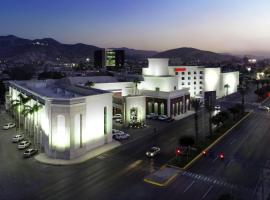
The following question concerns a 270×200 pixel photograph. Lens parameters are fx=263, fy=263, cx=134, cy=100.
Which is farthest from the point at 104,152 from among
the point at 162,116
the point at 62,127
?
the point at 162,116

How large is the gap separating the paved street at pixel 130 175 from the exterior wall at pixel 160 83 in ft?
121

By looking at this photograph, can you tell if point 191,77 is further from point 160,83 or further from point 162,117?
point 162,117

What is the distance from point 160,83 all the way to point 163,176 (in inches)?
2129

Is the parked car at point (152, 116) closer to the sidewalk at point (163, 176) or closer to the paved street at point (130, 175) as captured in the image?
the paved street at point (130, 175)

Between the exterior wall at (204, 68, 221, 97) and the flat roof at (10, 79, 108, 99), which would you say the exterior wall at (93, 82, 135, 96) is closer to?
the flat roof at (10, 79, 108, 99)

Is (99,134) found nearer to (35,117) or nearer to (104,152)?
(104,152)

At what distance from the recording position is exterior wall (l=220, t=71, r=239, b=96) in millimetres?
123812

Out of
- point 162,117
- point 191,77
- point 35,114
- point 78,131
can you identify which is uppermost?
point 191,77

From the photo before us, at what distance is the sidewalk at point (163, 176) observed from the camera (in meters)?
35.0

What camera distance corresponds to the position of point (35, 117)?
5344cm

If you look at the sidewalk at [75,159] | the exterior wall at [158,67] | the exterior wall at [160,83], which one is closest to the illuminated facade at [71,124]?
the sidewalk at [75,159]

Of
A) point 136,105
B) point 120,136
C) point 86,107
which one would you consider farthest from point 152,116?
point 86,107

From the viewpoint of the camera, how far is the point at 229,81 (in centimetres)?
13088

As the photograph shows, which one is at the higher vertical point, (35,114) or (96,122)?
(35,114)
